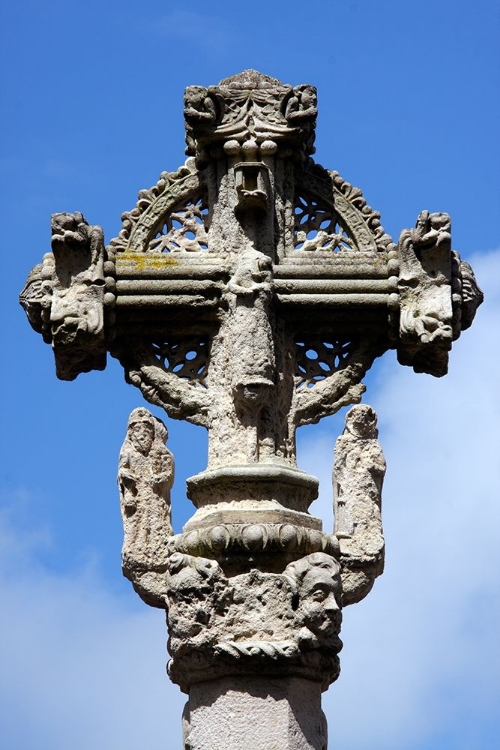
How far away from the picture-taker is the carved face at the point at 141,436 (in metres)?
15.3

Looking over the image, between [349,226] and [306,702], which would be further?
[349,226]

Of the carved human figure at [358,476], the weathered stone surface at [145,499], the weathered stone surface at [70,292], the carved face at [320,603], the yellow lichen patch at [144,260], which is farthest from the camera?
the yellow lichen patch at [144,260]

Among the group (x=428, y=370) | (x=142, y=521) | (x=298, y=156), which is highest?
(x=298, y=156)

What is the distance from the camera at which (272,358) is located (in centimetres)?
1528

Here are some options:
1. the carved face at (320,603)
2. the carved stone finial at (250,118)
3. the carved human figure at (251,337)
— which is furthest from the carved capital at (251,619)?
the carved stone finial at (250,118)

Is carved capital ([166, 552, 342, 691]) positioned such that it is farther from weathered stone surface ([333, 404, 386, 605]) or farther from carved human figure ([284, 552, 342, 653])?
weathered stone surface ([333, 404, 386, 605])

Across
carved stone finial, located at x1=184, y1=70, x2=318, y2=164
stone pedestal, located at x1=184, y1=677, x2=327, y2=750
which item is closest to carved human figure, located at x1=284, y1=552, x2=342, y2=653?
stone pedestal, located at x1=184, y1=677, x2=327, y2=750

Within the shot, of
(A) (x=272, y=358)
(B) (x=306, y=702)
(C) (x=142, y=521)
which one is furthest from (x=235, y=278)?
(B) (x=306, y=702)

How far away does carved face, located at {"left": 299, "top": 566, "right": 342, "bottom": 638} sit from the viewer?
1463 centimetres

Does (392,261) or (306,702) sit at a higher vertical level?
(392,261)

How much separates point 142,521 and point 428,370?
1992 mm

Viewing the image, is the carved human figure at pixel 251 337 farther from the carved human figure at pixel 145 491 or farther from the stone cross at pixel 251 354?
the carved human figure at pixel 145 491

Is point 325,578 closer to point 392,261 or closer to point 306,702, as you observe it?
point 306,702

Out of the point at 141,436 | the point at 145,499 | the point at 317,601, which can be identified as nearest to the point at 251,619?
the point at 317,601
